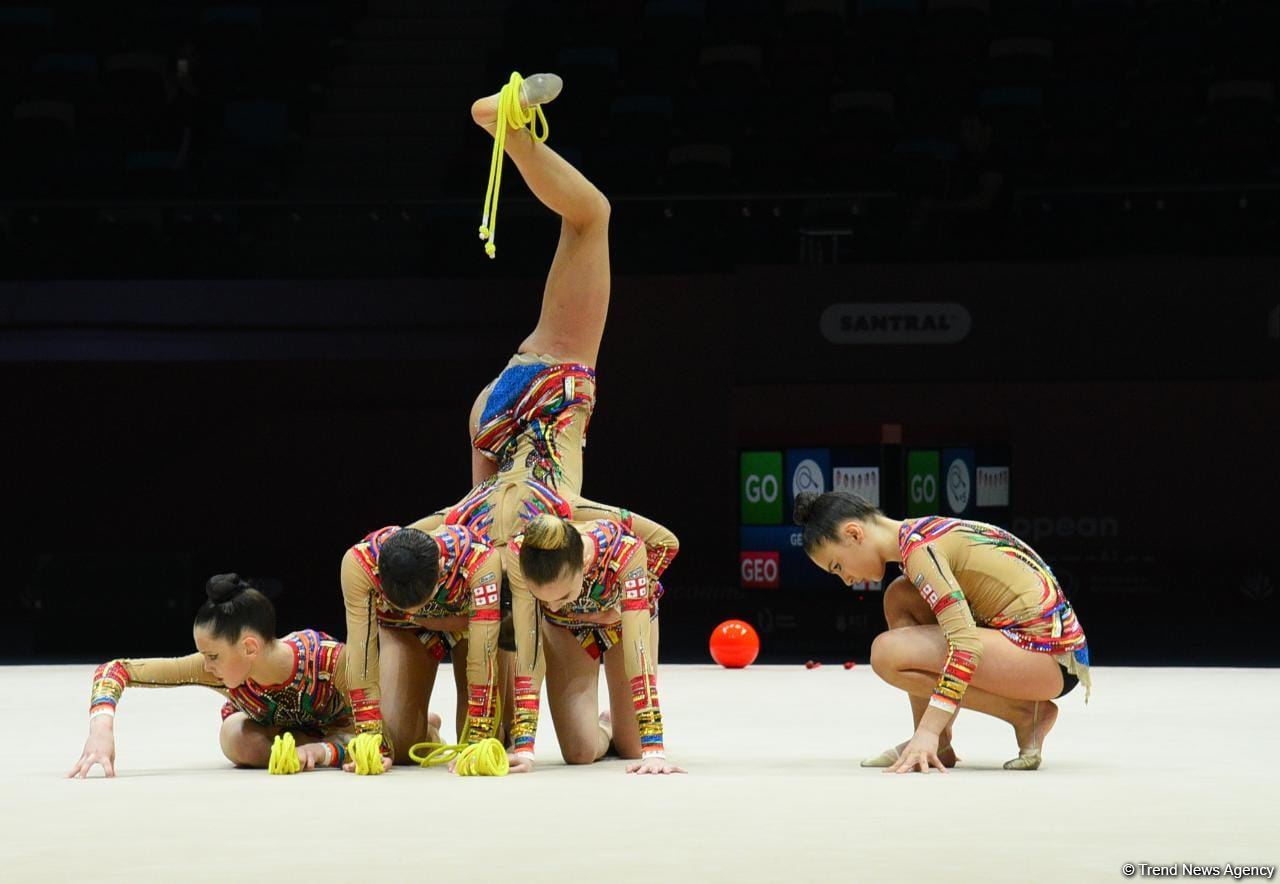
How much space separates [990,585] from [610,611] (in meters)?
1.01

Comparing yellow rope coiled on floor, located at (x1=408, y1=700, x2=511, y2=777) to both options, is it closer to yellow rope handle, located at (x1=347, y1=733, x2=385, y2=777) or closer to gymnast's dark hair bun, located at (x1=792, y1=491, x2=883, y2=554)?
yellow rope handle, located at (x1=347, y1=733, x2=385, y2=777)

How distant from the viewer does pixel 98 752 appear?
434 cm

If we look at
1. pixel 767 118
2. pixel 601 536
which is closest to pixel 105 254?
pixel 767 118

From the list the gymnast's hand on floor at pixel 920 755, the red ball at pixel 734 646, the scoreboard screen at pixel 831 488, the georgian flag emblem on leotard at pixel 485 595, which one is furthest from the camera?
the scoreboard screen at pixel 831 488

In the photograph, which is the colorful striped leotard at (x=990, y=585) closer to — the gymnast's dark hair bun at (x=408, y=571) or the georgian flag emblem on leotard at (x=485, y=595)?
the georgian flag emblem on leotard at (x=485, y=595)

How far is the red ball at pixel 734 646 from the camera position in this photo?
26.6 feet

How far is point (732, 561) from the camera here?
10.9 meters

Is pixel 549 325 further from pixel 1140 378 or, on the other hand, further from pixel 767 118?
pixel 767 118

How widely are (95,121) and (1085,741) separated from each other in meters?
8.21

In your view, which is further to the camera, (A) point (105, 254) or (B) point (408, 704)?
(A) point (105, 254)

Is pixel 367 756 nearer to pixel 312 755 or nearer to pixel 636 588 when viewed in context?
pixel 312 755

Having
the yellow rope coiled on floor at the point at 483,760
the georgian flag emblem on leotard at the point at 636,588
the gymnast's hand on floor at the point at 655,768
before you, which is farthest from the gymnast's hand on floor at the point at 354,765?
the georgian flag emblem on leotard at the point at 636,588

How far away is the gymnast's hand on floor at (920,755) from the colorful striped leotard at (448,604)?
41.1 inches

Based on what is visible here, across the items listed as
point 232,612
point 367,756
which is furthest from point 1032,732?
Result: point 232,612
